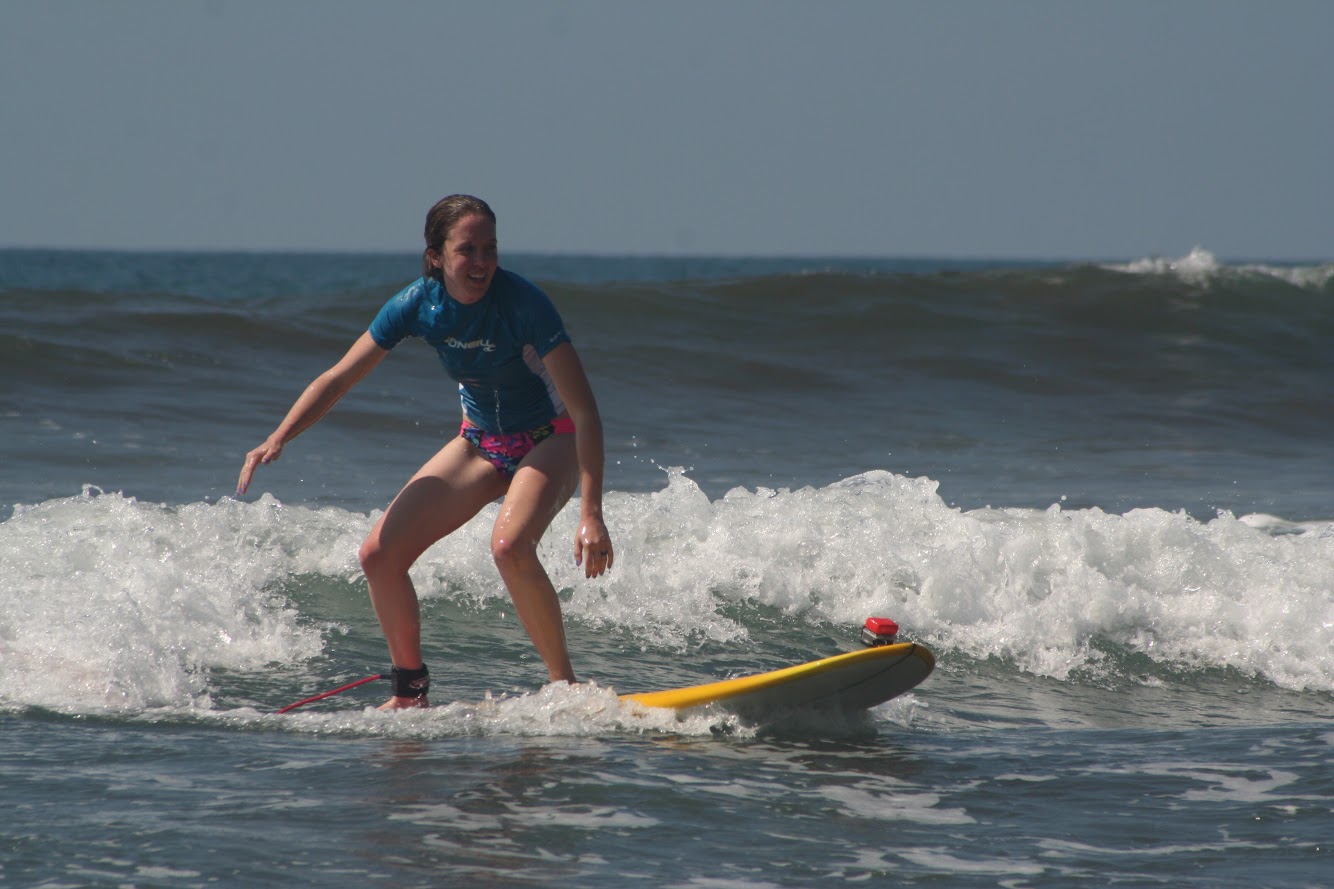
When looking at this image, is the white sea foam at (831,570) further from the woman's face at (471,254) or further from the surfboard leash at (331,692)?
the woman's face at (471,254)

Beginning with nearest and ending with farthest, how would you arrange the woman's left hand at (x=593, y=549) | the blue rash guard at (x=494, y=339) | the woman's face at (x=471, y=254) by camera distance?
the woman's left hand at (x=593, y=549)
the woman's face at (x=471, y=254)
the blue rash guard at (x=494, y=339)

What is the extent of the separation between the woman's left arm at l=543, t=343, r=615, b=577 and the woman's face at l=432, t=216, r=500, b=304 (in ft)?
1.09

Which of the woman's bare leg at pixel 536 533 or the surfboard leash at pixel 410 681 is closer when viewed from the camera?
the woman's bare leg at pixel 536 533

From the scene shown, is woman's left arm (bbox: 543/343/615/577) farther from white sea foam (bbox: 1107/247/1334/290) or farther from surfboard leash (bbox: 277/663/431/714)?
white sea foam (bbox: 1107/247/1334/290)

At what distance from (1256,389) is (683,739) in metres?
12.3

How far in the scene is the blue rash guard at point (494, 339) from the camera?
4629 millimetres

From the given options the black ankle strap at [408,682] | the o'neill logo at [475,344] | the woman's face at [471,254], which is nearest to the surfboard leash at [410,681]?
the black ankle strap at [408,682]

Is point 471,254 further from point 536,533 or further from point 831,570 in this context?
point 831,570

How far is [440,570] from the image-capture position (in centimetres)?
732

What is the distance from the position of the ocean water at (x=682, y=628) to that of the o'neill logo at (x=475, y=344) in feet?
4.04

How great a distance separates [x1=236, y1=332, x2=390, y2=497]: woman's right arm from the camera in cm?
463

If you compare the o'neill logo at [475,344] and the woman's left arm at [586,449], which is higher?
the o'neill logo at [475,344]

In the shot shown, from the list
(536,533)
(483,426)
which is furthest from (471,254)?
(536,533)

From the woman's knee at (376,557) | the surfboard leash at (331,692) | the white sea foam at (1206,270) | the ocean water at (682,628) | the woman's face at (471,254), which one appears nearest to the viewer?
the ocean water at (682,628)
